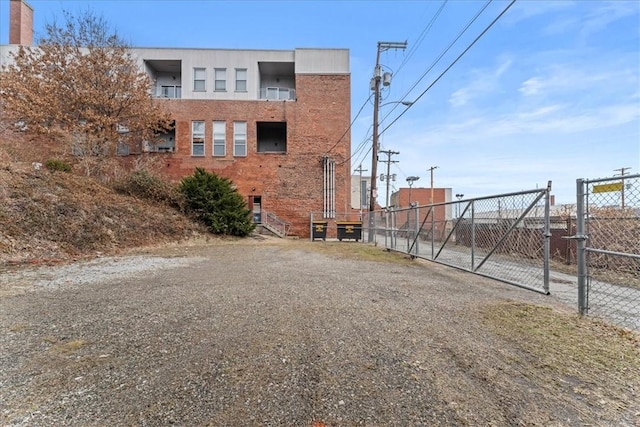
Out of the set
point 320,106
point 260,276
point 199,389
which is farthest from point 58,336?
point 320,106

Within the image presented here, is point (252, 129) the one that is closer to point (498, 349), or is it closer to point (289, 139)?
point (289, 139)

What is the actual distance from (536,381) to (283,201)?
2166 centimetres

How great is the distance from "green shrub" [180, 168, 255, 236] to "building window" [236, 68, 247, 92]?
9.32 metres

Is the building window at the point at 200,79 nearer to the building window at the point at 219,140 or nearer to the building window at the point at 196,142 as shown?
the building window at the point at 196,142

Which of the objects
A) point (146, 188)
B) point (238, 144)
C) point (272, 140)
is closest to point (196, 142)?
point (238, 144)

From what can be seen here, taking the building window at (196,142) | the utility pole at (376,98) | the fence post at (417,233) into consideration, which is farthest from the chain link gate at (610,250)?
the building window at (196,142)

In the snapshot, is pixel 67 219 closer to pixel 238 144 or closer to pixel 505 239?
pixel 505 239

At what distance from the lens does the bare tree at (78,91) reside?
17250mm

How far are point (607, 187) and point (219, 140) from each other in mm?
22759

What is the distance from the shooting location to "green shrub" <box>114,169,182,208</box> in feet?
52.9

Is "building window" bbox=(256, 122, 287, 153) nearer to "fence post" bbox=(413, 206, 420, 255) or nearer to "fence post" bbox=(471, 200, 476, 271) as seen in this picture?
"fence post" bbox=(413, 206, 420, 255)

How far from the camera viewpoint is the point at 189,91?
23.8 metres

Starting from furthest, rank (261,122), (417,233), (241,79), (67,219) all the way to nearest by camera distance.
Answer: (261,122), (241,79), (67,219), (417,233)

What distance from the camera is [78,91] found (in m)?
17.4
